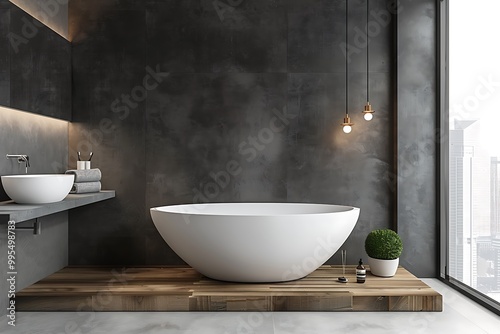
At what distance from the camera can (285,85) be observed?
4.64 m

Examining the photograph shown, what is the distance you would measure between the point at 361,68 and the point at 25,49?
2.87m

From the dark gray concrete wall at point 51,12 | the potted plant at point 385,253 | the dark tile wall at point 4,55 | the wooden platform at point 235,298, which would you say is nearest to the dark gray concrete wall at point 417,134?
the potted plant at point 385,253

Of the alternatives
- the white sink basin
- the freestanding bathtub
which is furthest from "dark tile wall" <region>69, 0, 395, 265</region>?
the white sink basin

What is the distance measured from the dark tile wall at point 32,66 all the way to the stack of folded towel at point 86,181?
21.6 inches


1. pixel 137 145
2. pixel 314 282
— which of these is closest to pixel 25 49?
pixel 137 145

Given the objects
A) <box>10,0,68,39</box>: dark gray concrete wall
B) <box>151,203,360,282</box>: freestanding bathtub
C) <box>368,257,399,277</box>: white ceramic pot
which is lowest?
<box>368,257,399,277</box>: white ceramic pot

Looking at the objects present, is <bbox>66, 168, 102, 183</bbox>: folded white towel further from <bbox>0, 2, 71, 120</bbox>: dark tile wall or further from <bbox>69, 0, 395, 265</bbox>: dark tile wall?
<bbox>0, 2, 71, 120</bbox>: dark tile wall

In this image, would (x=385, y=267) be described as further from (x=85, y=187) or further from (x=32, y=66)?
(x=32, y=66)

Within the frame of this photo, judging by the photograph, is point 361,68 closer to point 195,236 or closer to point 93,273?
point 195,236

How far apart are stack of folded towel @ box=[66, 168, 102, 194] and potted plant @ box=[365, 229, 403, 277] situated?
7.79 ft

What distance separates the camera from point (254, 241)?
3500 millimetres

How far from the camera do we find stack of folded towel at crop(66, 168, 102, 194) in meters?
4.04

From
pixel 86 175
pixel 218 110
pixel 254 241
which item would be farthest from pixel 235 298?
pixel 218 110

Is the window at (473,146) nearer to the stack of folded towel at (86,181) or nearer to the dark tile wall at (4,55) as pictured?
the stack of folded towel at (86,181)
